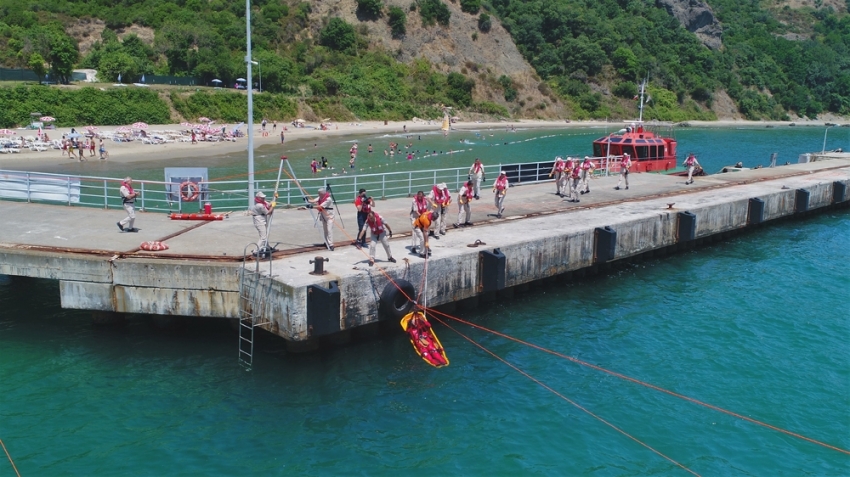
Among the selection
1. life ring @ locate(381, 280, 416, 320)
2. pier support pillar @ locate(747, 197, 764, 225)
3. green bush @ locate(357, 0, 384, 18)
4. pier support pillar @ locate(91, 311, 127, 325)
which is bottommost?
pier support pillar @ locate(91, 311, 127, 325)

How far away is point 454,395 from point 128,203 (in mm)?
10623

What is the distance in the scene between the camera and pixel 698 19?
17350 centimetres

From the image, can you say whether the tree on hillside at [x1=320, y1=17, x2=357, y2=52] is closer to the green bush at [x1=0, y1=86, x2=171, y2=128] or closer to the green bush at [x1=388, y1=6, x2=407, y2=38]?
the green bush at [x1=388, y1=6, x2=407, y2=38]

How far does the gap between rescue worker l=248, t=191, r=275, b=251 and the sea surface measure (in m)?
2.64

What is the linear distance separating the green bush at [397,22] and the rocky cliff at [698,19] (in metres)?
81.9

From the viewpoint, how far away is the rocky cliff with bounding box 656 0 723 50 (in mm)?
170500

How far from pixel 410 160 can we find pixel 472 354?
46.7 metres

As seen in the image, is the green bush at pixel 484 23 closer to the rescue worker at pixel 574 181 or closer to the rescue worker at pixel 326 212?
the rescue worker at pixel 574 181

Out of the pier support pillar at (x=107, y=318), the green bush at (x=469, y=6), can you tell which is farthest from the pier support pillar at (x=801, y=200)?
the green bush at (x=469, y=6)

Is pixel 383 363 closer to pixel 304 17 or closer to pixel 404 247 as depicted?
pixel 404 247

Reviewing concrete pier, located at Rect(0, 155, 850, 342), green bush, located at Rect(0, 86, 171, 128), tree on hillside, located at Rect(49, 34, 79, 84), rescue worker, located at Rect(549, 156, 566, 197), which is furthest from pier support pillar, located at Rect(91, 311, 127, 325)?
tree on hillside, located at Rect(49, 34, 79, 84)

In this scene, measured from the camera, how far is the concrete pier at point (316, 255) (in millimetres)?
17484

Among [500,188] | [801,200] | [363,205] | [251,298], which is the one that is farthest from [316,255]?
[801,200]

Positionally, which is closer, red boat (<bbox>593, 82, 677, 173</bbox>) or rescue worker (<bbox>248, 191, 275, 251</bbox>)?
rescue worker (<bbox>248, 191, 275, 251</bbox>)
